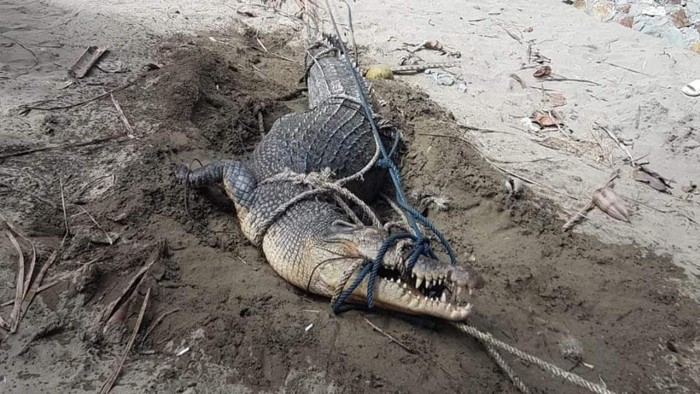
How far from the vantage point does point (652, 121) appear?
4.86 metres

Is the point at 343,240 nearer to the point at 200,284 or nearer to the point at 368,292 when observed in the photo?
the point at 368,292

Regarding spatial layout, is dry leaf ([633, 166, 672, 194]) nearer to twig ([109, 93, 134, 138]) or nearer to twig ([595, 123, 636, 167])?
twig ([595, 123, 636, 167])

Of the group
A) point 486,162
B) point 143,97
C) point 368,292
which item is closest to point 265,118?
point 143,97

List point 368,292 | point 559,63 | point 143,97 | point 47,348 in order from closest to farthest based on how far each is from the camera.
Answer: point 47,348 < point 368,292 < point 143,97 < point 559,63

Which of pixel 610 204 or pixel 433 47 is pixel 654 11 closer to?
pixel 433 47

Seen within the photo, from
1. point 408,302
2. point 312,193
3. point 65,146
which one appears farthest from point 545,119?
point 65,146

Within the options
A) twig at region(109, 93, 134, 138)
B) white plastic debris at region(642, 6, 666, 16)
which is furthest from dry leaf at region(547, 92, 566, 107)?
twig at region(109, 93, 134, 138)

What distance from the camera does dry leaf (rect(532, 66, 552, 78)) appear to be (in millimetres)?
5551

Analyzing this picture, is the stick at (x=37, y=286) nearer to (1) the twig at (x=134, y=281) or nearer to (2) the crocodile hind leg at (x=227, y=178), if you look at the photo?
(1) the twig at (x=134, y=281)

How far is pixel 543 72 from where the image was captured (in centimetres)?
556

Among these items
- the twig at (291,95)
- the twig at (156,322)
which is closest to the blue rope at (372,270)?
the twig at (156,322)

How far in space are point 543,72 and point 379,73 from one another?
1778 millimetres

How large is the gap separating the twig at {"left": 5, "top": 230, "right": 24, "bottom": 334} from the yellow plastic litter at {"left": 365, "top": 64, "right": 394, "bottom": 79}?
149 inches

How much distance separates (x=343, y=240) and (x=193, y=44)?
12.0 feet
